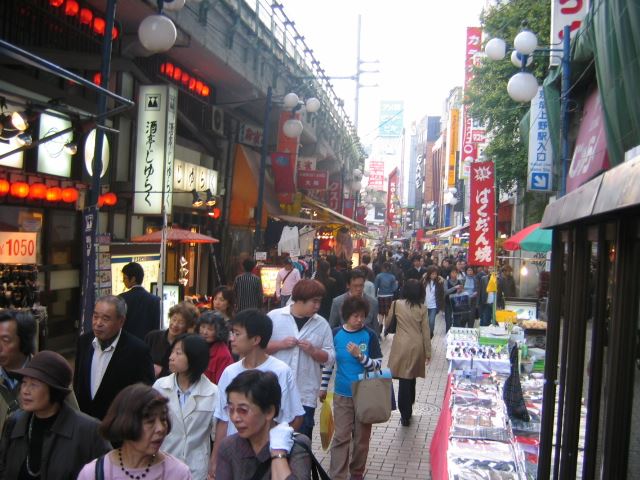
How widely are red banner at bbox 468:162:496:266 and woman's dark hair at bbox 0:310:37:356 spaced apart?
8.99 m

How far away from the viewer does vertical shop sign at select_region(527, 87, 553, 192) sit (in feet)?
52.6

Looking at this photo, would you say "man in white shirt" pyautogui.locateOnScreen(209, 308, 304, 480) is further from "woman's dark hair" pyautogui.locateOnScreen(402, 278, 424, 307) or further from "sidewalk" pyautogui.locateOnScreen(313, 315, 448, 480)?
"woman's dark hair" pyautogui.locateOnScreen(402, 278, 424, 307)

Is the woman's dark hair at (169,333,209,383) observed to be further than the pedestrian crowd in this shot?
Yes

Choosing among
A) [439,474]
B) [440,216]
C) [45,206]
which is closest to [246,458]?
[439,474]

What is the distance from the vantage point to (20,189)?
1072 centimetres

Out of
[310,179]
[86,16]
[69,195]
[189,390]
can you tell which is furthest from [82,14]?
[310,179]

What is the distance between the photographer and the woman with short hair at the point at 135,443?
9.78 feet

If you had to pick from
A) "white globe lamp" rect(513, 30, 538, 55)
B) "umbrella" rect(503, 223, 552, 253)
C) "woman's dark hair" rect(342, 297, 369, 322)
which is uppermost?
"white globe lamp" rect(513, 30, 538, 55)

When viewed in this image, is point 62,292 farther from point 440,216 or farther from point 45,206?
point 440,216

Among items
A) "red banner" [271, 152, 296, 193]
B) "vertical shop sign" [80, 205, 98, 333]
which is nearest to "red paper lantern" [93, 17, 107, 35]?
"vertical shop sign" [80, 205, 98, 333]

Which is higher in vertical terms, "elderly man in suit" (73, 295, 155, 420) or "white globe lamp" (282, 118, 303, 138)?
"white globe lamp" (282, 118, 303, 138)

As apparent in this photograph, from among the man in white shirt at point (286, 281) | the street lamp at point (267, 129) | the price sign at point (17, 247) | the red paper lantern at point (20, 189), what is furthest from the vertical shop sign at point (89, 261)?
the street lamp at point (267, 129)

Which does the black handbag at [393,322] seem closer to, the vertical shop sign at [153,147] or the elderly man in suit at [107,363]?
the elderly man in suit at [107,363]

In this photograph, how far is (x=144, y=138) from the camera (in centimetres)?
1278
